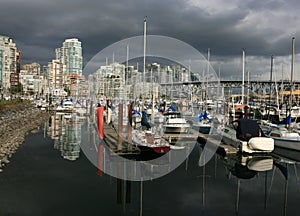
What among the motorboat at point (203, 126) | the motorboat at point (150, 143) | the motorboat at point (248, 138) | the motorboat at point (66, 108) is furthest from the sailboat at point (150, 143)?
the motorboat at point (66, 108)

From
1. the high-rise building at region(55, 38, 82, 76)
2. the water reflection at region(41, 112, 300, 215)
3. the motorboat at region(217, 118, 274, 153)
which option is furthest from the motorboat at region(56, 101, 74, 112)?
the high-rise building at region(55, 38, 82, 76)

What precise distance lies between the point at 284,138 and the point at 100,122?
37.4ft

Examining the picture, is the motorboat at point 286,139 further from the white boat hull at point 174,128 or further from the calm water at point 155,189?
the white boat hull at point 174,128

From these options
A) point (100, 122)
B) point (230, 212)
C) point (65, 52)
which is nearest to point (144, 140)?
point (100, 122)

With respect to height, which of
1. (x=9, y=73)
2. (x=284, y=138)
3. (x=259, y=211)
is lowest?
(x=259, y=211)

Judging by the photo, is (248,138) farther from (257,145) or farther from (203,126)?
(203,126)

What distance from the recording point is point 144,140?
1585cm

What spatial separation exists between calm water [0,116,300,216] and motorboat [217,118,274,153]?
663 mm

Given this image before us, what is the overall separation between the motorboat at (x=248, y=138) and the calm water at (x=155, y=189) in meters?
0.66

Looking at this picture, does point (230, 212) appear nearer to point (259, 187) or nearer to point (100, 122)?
point (259, 187)

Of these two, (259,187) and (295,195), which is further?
(259,187)

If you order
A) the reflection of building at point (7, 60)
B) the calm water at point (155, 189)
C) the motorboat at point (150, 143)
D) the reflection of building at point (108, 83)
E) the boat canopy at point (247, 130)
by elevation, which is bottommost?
A: the calm water at point (155, 189)

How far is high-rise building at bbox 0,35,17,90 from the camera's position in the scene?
12619cm

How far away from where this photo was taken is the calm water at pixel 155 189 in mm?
9969
